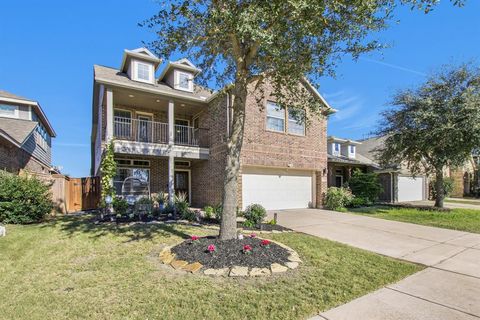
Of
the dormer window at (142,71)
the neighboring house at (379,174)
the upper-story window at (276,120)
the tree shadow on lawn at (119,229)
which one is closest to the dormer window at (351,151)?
the neighboring house at (379,174)

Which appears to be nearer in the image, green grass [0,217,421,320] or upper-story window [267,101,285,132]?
green grass [0,217,421,320]

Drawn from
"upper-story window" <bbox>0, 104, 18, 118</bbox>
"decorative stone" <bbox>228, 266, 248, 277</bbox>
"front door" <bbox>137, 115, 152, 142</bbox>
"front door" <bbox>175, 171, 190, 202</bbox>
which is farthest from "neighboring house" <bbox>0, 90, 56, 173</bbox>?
"decorative stone" <bbox>228, 266, 248, 277</bbox>

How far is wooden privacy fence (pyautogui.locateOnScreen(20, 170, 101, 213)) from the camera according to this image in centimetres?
1146

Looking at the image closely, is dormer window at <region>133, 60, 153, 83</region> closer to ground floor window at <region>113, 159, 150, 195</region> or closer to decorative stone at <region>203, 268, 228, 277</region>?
ground floor window at <region>113, 159, 150, 195</region>

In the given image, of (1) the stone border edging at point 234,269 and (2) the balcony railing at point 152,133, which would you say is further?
(2) the balcony railing at point 152,133

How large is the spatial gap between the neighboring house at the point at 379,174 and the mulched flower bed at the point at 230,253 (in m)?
14.4

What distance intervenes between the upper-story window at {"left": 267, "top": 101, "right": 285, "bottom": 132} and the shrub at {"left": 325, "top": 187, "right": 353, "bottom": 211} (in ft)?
14.5

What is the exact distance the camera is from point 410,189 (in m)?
22.4

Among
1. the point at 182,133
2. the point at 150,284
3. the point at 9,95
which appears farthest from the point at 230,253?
the point at 9,95

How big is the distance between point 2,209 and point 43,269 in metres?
5.46

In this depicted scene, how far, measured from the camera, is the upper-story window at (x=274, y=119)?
13380 millimetres

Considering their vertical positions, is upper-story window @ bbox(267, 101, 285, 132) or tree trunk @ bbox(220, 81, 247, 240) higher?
upper-story window @ bbox(267, 101, 285, 132)

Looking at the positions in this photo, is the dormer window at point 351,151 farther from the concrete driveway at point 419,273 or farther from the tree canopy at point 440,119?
the concrete driveway at point 419,273

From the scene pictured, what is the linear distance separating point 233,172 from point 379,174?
62.9 ft
